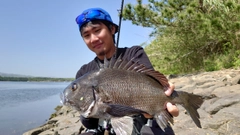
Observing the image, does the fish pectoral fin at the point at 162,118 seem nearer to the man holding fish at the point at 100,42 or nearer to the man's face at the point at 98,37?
the man holding fish at the point at 100,42

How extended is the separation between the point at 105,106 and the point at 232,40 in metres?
10.1

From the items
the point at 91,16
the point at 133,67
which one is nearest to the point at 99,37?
the point at 91,16

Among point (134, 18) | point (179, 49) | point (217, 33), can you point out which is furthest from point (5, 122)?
point (217, 33)

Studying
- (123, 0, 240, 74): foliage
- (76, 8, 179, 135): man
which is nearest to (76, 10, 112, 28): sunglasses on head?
(76, 8, 179, 135): man

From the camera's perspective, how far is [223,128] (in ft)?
12.1

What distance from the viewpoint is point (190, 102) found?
219 cm

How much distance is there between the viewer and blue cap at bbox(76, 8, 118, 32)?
265 cm

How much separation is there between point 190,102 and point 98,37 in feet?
3.96

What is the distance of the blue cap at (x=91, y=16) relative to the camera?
2.65 meters

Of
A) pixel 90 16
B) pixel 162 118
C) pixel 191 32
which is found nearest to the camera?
pixel 162 118

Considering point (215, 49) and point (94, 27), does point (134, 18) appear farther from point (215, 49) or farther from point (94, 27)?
point (94, 27)

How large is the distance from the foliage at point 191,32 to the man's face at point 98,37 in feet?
22.6

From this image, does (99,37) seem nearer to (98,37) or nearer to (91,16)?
(98,37)

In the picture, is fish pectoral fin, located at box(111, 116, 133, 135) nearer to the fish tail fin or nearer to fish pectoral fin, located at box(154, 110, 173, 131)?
fish pectoral fin, located at box(154, 110, 173, 131)
